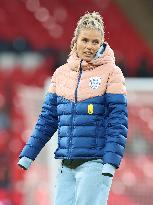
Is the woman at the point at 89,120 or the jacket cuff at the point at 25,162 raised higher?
the woman at the point at 89,120

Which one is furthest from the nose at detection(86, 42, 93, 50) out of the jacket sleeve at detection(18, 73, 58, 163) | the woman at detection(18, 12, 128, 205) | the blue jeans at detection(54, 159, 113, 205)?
the blue jeans at detection(54, 159, 113, 205)

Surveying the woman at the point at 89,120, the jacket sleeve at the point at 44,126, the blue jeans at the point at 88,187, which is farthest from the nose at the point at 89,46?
the blue jeans at the point at 88,187

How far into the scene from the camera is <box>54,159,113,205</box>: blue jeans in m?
2.35

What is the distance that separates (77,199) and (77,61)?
409mm

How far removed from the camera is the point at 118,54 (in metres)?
8.21

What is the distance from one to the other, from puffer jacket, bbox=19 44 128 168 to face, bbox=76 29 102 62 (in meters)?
0.02

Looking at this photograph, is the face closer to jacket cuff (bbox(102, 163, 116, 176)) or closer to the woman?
the woman

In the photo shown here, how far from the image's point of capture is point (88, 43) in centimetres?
240

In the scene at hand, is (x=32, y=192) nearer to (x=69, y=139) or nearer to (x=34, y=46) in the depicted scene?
(x=69, y=139)

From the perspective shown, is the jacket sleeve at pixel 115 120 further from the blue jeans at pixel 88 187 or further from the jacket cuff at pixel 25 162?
the jacket cuff at pixel 25 162

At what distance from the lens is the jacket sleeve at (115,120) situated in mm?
2303

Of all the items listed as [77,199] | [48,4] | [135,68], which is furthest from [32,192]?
[48,4]

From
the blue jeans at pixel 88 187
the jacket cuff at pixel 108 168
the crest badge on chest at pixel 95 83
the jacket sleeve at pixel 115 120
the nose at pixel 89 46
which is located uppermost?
the nose at pixel 89 46

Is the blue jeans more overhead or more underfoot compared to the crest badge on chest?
more underfoot
